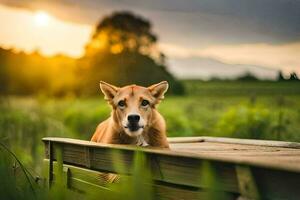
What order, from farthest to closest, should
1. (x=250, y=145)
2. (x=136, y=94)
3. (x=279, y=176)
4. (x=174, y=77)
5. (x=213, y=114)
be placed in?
(x=174, y=77) < (x=213, y=114) < (x=250, y=145) < (x=136, y=94) < (x=279, y=176)

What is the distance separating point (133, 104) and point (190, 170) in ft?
7.11

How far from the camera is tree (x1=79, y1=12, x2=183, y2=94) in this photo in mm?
21766

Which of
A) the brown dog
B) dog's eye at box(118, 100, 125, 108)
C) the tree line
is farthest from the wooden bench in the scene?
the tree line

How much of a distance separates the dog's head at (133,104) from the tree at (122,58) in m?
13.9

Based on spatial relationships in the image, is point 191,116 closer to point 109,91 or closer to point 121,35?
point 121,35

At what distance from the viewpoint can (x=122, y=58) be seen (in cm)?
2319

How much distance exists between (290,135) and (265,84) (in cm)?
896

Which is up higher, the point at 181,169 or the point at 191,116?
the point at 191,116

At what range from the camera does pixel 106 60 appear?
23312 mm

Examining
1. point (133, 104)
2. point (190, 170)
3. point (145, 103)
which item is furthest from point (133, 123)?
point (190, 170)

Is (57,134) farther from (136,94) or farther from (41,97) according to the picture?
(136,94)

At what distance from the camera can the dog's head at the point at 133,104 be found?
6273 millimetres

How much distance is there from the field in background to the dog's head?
148 inches

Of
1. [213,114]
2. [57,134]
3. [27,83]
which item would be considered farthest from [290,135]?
[27,83]
